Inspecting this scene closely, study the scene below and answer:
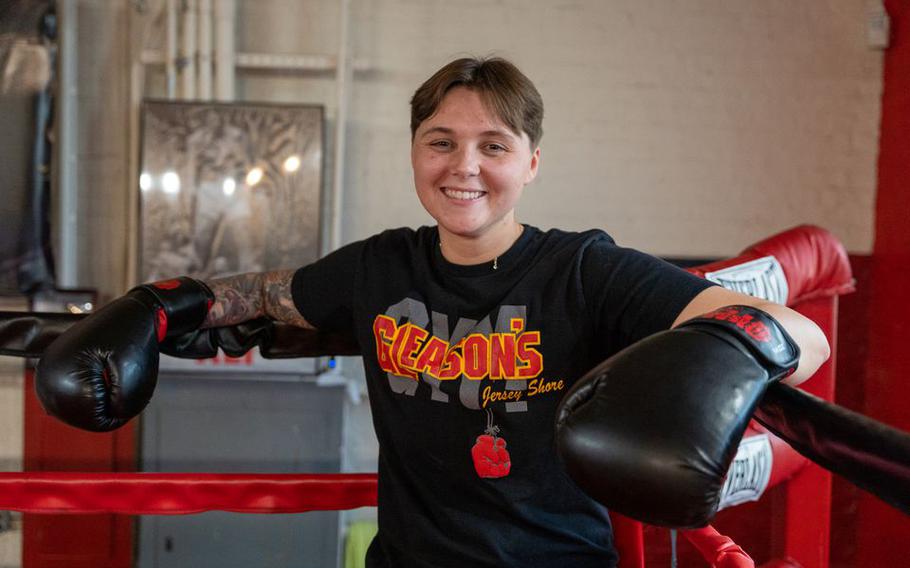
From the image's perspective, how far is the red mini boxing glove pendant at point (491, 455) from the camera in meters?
1.11

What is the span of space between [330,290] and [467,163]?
37 cm

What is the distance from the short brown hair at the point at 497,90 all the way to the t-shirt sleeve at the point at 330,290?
12.4 inches

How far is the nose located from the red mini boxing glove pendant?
374 millimetres

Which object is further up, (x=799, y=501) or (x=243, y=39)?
(x=243, y=39)

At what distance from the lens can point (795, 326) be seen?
0.84 m

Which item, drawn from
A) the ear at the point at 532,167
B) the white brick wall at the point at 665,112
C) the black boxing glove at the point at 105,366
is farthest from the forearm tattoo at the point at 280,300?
the white brick wall at the point at 665,112

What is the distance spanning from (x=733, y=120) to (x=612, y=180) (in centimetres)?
59

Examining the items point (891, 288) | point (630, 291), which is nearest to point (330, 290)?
point (630, 291)

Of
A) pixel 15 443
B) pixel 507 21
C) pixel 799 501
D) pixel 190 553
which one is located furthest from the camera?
pixel 507 21

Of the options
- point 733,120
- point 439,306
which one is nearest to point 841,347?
point 733,120

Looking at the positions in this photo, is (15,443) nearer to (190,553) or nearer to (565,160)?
(190,553)

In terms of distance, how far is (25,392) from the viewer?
2.79 meters

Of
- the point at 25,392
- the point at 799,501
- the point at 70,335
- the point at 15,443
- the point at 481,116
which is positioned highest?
the point at 481,116

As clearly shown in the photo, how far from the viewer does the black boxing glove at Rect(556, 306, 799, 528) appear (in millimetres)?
645
